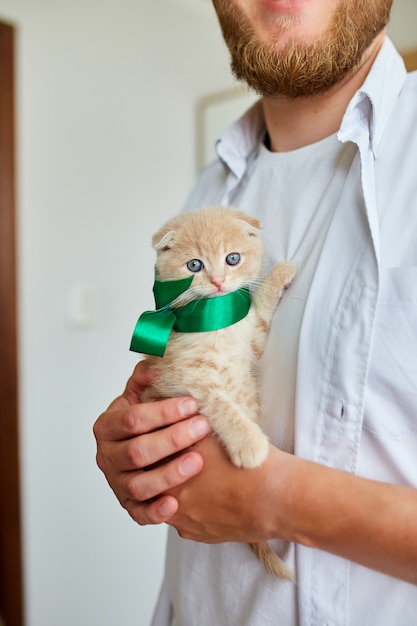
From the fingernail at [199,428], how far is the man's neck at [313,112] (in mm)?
463

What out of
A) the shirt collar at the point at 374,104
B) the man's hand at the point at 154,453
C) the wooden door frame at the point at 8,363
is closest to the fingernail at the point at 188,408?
the man's hand at the point at 154,453

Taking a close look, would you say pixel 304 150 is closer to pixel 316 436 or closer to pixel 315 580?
pixel 316 436

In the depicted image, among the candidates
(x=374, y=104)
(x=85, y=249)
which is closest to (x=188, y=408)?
(x=374, y=104)

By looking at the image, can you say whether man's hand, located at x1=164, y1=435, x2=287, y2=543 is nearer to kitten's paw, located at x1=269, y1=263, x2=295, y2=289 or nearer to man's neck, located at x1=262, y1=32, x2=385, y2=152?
kitten's paw, located at x1=269, y1=263, x2=295, y2=289

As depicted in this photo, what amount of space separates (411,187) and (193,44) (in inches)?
78.9

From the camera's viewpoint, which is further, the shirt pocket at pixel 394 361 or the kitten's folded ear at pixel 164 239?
the kitten's folded ear at pixel 164 239

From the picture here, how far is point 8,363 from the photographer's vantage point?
191cm

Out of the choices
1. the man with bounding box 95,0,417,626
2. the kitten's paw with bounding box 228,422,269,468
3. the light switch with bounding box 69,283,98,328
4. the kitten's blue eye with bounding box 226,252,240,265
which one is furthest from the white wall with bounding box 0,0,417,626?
the kitten's paw with bounding box 228,422,269,468

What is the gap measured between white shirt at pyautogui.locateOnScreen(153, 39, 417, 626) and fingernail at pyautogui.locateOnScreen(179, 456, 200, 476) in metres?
0.12

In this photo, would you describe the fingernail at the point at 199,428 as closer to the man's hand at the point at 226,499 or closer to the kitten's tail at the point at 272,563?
the man's hand at the point at 226,499

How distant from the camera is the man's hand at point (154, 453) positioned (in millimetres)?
693

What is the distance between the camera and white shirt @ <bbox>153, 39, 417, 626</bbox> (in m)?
0.66

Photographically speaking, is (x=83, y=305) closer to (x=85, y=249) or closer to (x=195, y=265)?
(x=85, y=249)

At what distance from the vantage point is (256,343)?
0.79 metres
